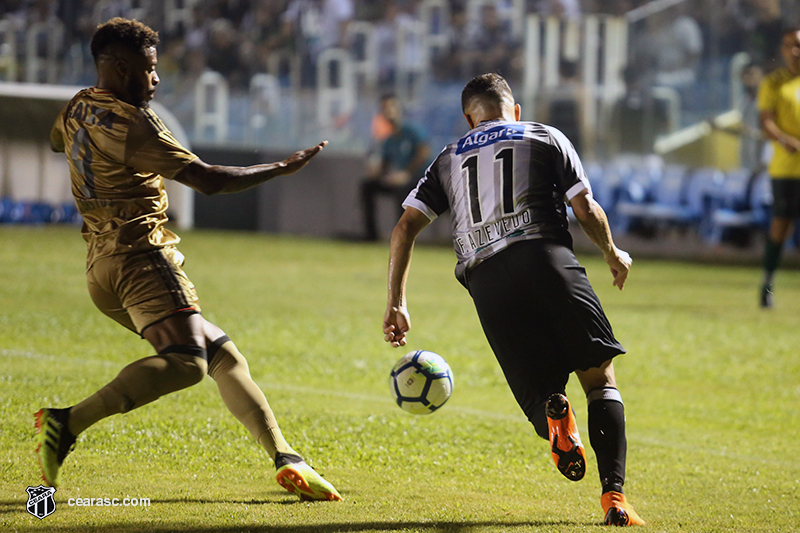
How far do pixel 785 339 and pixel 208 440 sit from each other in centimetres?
624

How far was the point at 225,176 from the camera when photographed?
158 inches

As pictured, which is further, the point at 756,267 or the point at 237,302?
the point at 756,267

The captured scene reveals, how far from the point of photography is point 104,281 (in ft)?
13.5

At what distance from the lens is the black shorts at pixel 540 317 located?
4098 millimetres

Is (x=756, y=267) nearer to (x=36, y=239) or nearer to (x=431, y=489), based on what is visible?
(x=36, y=239)

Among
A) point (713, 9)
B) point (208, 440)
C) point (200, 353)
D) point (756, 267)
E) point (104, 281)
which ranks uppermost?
point (713, 9)

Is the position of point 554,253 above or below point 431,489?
above

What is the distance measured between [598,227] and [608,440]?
835 mm

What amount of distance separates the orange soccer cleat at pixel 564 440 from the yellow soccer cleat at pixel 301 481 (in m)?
0.94

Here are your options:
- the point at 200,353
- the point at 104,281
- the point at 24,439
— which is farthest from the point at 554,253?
the point at 24,439

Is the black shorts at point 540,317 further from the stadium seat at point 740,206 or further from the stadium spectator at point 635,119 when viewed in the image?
the stadium spectator at point 635,119

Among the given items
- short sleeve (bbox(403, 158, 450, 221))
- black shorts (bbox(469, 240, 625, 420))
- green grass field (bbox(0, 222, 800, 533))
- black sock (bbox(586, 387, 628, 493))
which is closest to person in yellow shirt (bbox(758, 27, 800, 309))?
green grass field (bbox(0, 222, 800, 533))

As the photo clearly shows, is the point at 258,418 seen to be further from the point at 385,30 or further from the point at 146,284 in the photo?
the point at 385,30

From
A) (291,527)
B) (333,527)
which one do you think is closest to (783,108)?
(333,527)
